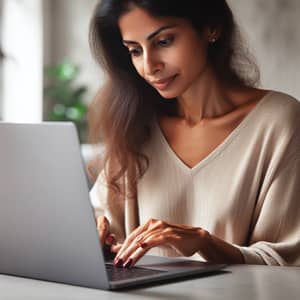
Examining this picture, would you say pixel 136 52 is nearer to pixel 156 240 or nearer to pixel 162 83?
pixel 162 83

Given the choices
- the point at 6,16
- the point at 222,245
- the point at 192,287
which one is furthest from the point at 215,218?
the point at 6,16

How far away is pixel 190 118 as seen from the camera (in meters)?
2.18

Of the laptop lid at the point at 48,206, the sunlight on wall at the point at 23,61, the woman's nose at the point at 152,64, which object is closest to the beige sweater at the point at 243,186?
the woman's nose at the point at 152,64

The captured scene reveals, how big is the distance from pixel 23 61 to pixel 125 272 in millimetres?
3743

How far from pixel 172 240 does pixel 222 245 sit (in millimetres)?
165

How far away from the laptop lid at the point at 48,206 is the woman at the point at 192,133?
0.42m

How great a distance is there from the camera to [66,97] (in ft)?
16.9

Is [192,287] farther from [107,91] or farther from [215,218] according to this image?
[107,91]

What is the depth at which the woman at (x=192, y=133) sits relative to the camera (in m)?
Answer: 1.94

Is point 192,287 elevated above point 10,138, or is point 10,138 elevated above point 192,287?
point 10,138

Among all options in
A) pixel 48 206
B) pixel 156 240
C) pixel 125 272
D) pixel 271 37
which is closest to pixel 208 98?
pixel 156 240

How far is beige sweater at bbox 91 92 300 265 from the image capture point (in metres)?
1.94

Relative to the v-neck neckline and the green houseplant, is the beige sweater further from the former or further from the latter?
the green houseplant

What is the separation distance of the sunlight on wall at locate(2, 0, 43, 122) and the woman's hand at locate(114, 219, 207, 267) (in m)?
3.44
